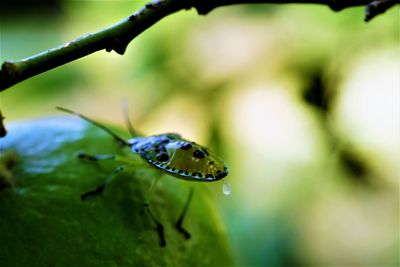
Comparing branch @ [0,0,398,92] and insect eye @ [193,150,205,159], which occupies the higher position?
branch @ [0,0,398,92]

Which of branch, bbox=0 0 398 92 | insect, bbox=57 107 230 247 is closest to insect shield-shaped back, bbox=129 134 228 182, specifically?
insect, bbox=57 107 230 247

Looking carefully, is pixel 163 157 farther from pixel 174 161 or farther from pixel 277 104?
pixel 277 104

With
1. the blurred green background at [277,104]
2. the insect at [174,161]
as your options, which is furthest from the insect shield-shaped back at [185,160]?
the blurred green background at [277,104]

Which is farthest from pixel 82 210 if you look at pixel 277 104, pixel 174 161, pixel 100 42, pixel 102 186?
pixel 277 104

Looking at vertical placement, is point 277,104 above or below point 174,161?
below

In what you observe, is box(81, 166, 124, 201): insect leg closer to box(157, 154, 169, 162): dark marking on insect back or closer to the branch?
box(157, 154, 169, 162): dark marking on insect back

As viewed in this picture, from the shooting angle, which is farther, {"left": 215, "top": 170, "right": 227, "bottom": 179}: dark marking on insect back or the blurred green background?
the blurred green background

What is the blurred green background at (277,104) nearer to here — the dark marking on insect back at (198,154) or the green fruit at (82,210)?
the green fruit at (82,210)
